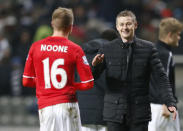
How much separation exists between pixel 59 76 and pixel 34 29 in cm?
898

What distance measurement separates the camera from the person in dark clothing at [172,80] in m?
8.01

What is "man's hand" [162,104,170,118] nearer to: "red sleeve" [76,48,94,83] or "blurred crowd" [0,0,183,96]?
"red sleeve" [76,48,94,83]

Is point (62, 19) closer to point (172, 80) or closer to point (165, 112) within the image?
point (172, 80)

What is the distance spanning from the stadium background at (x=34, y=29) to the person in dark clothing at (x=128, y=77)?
5750 mm

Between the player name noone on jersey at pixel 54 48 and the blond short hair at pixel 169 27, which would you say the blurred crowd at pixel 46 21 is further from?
the player name noone on jersey at pixel 54 48

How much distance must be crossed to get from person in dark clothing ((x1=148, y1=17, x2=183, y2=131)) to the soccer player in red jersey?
1.57 meters

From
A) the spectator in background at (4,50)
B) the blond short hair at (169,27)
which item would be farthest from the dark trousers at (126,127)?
the spectator in background at (4,50)

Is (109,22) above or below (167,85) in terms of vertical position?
above

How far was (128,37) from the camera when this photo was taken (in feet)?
22.5

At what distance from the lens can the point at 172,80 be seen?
7945 millimetres

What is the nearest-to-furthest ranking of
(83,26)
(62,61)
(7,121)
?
(62,61), (7,121), (83,26)

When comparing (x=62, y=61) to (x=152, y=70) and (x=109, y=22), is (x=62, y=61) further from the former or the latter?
(x=109, y=22)

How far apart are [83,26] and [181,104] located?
3.85 metres

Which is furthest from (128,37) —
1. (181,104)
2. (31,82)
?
(181,104)
